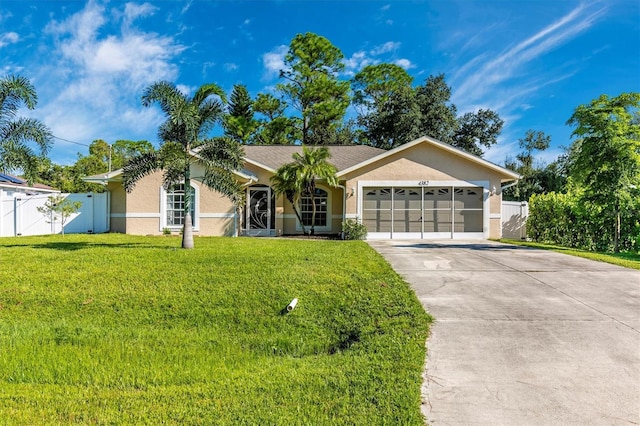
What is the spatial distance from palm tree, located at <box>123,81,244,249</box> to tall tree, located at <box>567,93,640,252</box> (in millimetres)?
11385

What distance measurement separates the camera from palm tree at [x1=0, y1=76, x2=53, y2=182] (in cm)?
981

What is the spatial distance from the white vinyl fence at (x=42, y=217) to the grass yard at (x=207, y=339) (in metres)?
7.75

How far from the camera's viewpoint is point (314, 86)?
33.9 m

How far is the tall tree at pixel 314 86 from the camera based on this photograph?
33.8 meters

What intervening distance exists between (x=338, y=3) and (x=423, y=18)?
3560 mm

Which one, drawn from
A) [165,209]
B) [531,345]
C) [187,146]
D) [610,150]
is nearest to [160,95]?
[187,146]

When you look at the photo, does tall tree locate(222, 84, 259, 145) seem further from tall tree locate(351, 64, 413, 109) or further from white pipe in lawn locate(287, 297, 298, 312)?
white pipe in lawn locate(287, 297, 298, 312)

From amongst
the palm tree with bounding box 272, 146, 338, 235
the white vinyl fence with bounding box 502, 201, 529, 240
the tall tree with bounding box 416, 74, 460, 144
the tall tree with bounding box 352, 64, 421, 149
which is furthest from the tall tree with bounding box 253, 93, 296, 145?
the white vinyl fence with bounding box 502, 201, 529, 240

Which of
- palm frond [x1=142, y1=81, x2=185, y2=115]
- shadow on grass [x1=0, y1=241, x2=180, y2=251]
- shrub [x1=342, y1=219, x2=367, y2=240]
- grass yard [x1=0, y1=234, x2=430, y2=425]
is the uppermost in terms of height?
palm frond [x1=142, y1=81, x2=185, y2=115]

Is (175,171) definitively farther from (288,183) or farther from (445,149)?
(445,149)

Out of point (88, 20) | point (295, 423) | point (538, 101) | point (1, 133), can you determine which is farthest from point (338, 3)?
point (295, 423)

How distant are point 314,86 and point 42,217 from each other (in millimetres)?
24992

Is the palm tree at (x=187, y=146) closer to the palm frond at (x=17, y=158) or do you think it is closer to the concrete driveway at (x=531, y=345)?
the palm frond at (x=17, y=158)

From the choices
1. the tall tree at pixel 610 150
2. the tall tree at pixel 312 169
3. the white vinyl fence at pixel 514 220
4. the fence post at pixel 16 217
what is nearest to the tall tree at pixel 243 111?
the fence post at pixel 16 217
